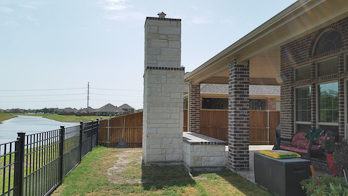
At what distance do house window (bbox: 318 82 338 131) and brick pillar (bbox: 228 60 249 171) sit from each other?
2.03 metres

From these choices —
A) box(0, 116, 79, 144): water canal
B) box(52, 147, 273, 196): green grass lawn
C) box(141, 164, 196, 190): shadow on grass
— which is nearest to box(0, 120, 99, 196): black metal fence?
box(52, 147, 273, 196): green grass lawn

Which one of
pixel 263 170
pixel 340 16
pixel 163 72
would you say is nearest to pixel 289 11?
pixel 340 16

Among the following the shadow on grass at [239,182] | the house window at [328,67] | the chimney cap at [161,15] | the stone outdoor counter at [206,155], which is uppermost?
the chimney cap at [161,15]

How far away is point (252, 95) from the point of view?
17844 mm

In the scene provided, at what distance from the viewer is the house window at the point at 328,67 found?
671cm

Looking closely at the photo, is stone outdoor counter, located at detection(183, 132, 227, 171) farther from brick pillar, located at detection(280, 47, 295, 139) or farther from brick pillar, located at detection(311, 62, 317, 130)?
brick pillar, located at detection(280, 47, 295, 139)

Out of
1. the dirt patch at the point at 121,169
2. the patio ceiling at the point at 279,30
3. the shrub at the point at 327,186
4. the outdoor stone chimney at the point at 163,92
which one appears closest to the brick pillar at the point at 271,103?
the patio ceiling at the point at 279,30

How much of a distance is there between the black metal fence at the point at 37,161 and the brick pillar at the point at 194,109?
6.12 metres

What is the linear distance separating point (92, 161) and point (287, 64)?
6956 mm

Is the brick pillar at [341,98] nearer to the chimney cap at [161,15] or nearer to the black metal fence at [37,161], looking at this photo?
the chimney cap at [161,15]

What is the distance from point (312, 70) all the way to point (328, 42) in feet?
2.86

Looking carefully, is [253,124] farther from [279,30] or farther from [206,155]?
[279,30]

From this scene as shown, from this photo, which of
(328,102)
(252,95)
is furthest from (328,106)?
(252,95)

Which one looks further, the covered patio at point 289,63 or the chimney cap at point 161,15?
the chimney cap at point 161,15
